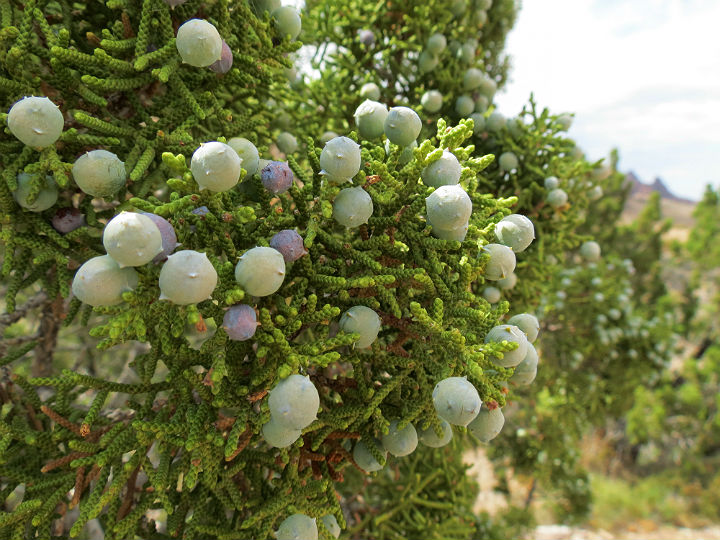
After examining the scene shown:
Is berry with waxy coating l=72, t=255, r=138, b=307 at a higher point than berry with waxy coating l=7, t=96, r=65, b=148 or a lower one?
lower

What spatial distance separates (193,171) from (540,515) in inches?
411

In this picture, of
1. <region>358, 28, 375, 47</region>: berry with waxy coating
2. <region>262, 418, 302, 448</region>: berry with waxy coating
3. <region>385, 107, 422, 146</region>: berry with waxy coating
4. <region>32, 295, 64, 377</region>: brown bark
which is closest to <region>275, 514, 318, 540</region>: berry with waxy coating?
<region>262, 418, 302, 448</region>: berry with waxy coating

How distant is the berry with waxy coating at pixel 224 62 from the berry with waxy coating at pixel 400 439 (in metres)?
1.41

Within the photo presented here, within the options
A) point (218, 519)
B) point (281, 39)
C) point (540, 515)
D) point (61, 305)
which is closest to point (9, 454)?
point (61, 305)

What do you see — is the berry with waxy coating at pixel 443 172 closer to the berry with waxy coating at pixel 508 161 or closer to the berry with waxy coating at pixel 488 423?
the berry with waxy coating at pixel 488 423

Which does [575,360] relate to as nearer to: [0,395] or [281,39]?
[281,39]

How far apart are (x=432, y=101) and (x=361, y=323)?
1538mm

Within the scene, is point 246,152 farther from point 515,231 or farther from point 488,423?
point 488,423

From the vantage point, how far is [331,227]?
62.7 inches

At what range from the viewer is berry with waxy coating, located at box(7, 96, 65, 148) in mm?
1331

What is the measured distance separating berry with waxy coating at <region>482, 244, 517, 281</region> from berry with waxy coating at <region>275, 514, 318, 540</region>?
1.02 metres

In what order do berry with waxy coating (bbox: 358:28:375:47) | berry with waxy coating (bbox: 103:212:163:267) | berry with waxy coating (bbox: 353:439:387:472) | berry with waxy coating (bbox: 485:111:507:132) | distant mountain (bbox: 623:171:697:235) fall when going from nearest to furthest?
berry with waxy coating (bbox: 103:212:163:267), berry with waxy coating (bbox: 353:439:387:472), berry with waxy coating (bbox: 485:111:507:132), berry with waxy coating (bbox: 358:28:375:47), distant mountain (bbox: 623:171:697:235)

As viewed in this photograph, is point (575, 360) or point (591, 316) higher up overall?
point (591, 316)

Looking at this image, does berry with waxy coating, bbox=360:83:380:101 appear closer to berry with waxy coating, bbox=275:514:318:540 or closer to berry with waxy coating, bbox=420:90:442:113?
berry with waxy coating, bbox=420:90:442:113
